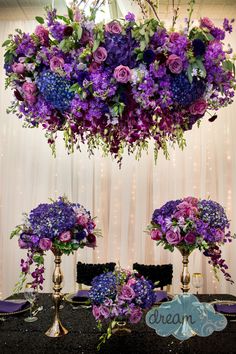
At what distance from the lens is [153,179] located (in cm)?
420

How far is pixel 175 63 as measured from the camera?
162cm

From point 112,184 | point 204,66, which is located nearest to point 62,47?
point 204,66

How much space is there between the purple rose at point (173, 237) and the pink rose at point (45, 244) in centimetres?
59

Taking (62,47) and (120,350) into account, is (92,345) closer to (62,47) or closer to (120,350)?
(120,350)

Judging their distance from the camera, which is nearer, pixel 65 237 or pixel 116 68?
pixel 116 68

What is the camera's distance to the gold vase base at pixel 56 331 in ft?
6.63

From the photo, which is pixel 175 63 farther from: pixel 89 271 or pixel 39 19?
pixel 89 271

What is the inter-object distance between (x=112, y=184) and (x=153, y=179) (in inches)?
16.4

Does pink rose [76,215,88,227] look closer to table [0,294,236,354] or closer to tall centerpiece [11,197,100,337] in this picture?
tall centerpiece [11,197,100,337]

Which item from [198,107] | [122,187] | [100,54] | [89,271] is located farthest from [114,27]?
[122,187]

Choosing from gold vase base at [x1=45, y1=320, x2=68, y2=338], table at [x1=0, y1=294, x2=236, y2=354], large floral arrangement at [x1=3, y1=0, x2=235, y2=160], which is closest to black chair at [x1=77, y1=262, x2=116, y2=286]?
table at [x1=0, y1=294, x2=236, y2=354]

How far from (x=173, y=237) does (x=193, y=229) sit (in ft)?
0.36

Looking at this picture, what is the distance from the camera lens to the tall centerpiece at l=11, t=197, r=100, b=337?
202cm

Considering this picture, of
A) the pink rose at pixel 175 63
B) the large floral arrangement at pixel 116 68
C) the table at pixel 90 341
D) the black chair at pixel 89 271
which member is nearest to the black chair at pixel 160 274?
the black chair at pixel 89 271
